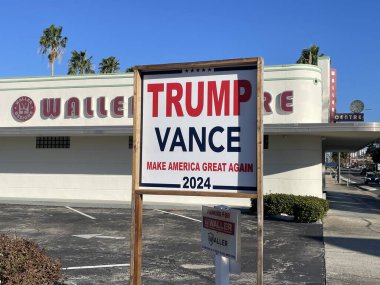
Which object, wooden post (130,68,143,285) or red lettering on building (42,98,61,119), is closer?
wooden post (130,68,143,285)

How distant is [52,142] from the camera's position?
69.4 feet

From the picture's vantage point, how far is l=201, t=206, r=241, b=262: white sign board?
4.00 meters

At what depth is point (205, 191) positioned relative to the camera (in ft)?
14.0

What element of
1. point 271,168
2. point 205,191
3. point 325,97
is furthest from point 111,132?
point 205,191

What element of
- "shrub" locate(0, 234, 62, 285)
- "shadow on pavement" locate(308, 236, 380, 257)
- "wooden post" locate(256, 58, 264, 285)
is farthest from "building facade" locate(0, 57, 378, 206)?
"wooden post" locate(256, 58, 264, 285)

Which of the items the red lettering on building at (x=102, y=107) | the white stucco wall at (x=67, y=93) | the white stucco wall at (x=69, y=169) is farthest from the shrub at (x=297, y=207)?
the red lettering on building at (x=102, y=107)

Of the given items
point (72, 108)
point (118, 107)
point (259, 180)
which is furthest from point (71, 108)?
point (259, 180)

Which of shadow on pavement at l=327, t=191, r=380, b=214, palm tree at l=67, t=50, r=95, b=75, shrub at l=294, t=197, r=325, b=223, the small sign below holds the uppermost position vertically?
palm tree at l=67, t=50, r=95, b=75

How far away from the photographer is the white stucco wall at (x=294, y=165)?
18.0 meters

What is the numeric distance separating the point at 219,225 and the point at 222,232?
75 millimetres

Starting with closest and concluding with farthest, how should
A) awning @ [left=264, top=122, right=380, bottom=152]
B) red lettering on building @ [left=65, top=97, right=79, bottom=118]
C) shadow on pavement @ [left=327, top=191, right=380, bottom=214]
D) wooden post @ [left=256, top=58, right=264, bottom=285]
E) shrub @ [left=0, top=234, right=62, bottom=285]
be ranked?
wooden post @ [left=256, top=58, right=264, bottom=285] → shrub @ [left=0, top=234, right=62, bottom=285] → awning @ [left=264, top=122, right=380, bottom=152] → shadow on pavement @ [left=327, top=191, right=380, bottom=214] → red lettering on building @ [left=65, top=97, right=79, bottom=118]

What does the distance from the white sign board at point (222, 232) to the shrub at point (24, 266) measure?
196 centimetres

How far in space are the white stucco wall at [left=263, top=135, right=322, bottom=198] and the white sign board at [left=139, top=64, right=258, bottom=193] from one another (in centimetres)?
1426

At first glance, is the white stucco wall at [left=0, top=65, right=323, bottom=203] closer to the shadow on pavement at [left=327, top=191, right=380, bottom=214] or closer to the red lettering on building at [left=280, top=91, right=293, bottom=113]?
the red lettering on building at [left=280, top=91, right=293, bottom=113]
